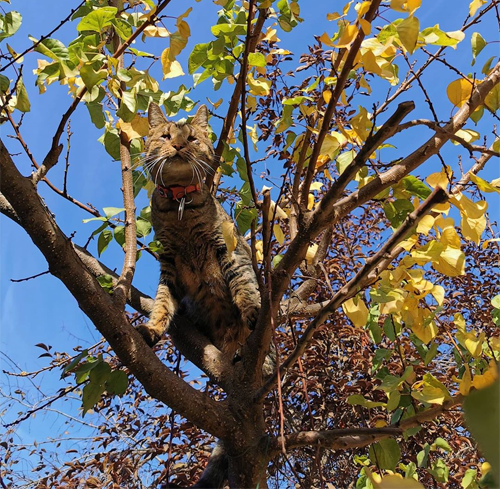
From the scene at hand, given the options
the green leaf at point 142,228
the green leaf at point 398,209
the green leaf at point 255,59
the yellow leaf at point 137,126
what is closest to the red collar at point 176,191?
the green leaf at point 142,228

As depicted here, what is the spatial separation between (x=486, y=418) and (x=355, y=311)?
155cm

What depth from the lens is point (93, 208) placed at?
280 centimetres

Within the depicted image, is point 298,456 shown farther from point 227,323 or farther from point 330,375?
point 227,323

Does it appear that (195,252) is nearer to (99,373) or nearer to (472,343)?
(99,373)

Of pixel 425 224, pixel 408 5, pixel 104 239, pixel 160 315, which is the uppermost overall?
pixel 104 239

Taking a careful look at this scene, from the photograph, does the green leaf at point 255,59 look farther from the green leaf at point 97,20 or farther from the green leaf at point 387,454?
the green leaf at point 387,454

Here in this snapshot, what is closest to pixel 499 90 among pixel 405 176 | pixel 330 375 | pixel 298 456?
pixel 405 176

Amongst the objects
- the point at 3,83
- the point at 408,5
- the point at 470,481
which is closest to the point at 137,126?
the point at 3,83

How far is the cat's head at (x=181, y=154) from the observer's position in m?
3.32

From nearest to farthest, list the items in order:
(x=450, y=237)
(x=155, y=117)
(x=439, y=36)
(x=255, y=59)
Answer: (x=439, y=36)
(x=450, y=237)
(x=255, y=59)
(x=155, y=117)

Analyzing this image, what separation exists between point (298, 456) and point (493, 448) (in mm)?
3411

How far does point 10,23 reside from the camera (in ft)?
6.36

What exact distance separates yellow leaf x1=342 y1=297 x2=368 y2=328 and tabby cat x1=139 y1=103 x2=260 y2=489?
1043mm

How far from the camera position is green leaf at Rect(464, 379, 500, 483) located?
24 centimetres
